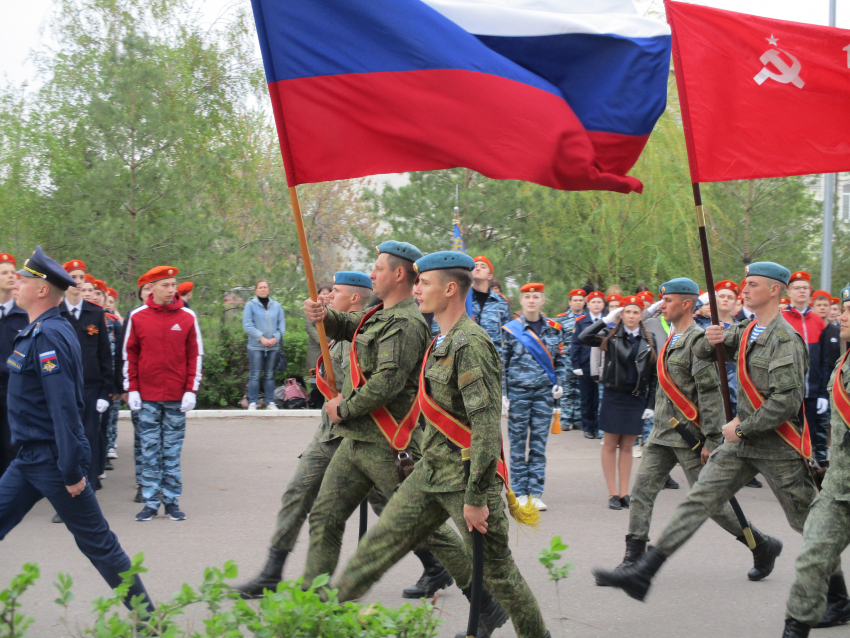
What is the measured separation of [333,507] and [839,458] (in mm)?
2649

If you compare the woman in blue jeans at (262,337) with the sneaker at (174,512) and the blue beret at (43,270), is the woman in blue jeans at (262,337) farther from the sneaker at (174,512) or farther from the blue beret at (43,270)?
the blue beret at (43,270)

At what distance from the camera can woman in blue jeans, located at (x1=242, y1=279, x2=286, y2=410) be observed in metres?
13.2

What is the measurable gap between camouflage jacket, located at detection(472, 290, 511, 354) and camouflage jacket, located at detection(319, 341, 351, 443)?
2.96 metres

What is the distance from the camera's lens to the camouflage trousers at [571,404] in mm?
12555

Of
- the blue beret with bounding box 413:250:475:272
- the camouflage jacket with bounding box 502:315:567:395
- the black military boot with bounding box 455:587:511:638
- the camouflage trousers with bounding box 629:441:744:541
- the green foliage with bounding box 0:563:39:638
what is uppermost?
the blue beret with bounding box 413:250:475:272

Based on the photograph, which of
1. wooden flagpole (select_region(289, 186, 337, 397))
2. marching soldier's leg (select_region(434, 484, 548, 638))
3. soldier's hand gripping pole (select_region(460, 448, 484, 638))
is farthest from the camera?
wooden flagpole (select_region(289, 186, 337, 397))

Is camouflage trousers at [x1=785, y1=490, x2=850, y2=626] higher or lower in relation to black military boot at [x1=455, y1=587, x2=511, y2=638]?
higher

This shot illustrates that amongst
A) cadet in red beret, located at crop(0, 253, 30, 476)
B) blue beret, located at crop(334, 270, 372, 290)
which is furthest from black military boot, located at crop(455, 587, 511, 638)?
cadet in red beret, located at crop(0, 253, 30, 476)

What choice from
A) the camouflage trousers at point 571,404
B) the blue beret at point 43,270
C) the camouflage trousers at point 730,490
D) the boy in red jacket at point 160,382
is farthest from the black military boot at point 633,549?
the camouflage trousers at point 571,404

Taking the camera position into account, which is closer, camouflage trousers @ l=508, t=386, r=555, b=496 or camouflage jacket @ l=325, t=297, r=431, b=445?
camouflage jacket @ l=325, t=297, r=431, b=445

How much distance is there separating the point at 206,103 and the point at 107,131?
3.22m

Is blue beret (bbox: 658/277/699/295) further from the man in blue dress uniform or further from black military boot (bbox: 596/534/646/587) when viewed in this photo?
the man in blue dress uniform

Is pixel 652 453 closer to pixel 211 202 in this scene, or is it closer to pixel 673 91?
pixel 211 202

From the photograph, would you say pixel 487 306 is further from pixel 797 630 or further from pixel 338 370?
pixel 797 630
